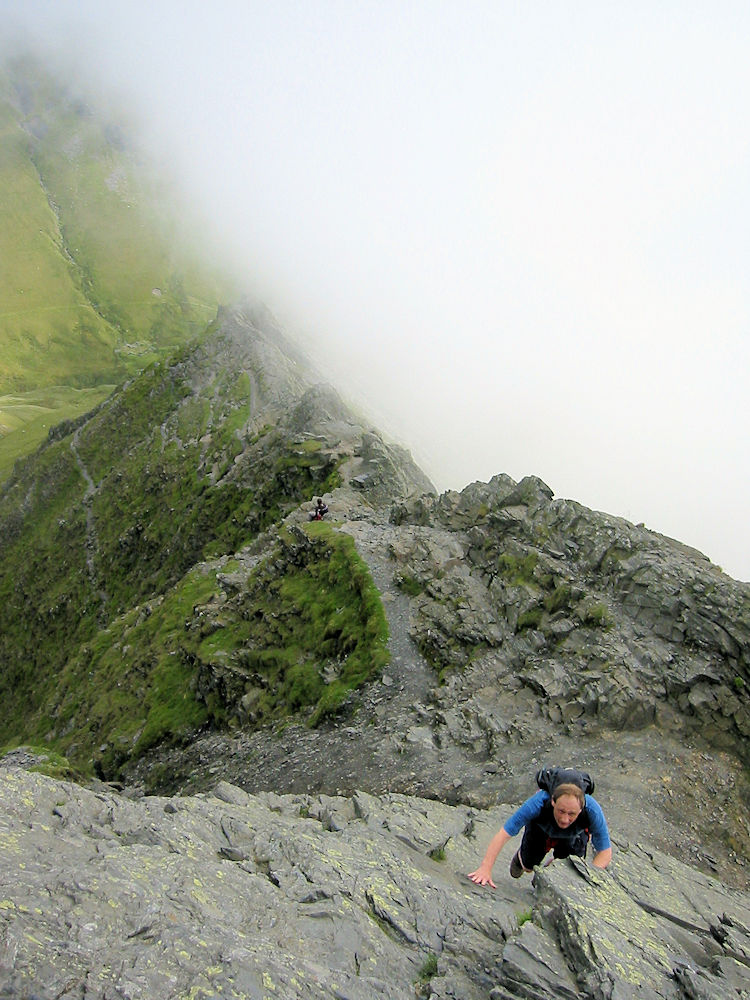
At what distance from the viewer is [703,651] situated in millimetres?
35438

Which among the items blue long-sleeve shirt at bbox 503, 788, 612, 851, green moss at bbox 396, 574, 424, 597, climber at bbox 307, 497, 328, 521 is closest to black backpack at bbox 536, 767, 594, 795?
blue long-sleeve shirt at bbox 503, 788, 612, 851

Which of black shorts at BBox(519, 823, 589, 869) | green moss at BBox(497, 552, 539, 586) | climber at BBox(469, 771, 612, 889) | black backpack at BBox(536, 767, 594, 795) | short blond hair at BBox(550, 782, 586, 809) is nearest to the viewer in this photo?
short blond hair at BBox(550, 782, 586, 809)

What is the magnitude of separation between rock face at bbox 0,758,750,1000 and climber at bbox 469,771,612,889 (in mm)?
559

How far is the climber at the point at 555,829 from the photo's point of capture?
11.7 m

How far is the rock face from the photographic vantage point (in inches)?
417

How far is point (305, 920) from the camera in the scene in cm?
1356

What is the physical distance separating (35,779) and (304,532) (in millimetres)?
38391

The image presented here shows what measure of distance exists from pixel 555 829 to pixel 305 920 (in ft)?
20.9

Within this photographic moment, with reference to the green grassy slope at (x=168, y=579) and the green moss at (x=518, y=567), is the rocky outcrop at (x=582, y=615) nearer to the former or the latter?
the green moss at (x=518, y=567)

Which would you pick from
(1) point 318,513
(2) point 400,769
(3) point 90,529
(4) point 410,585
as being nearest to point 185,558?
(1) point 318,513

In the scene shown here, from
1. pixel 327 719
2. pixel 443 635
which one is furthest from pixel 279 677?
pixel 443 635

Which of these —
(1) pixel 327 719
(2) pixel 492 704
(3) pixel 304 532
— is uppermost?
(2) pixel 492 704

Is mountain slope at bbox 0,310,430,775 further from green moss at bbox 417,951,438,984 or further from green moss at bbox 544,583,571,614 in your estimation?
green moss at bbox 417,951,438,984

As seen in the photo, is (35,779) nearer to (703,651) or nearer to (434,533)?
(703,651)
